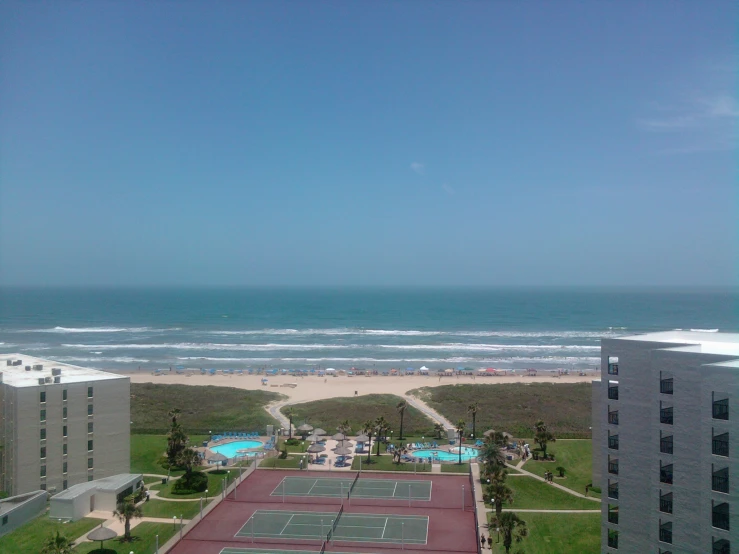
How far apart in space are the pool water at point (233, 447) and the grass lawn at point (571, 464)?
600 inches

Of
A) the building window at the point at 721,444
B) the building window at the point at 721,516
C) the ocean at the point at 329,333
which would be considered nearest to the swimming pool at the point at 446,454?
the building window at the point at 721,516

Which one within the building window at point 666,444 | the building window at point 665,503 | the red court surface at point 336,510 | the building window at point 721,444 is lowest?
the red court surface at point 336,510

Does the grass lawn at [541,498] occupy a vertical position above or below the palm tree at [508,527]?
below

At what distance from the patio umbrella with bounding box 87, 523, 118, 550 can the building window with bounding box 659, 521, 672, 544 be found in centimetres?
1669

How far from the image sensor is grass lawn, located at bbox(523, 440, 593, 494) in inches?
1034

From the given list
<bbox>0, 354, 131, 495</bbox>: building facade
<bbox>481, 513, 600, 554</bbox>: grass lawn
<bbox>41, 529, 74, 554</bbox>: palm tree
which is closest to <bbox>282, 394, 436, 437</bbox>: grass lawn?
<bbox>481, 513, 600, 554</bbox>: grass lawn

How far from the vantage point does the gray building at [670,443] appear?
10594 millimetres

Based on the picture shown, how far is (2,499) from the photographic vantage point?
21.4m

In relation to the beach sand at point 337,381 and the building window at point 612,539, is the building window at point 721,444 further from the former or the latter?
the beach sand at point 337,381

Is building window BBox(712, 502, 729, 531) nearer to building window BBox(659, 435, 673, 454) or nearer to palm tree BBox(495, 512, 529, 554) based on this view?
building window BBox(659, 435, 673, 454)

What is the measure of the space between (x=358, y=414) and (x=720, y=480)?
1181 inches

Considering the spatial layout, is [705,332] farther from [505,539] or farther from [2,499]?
[2,499]

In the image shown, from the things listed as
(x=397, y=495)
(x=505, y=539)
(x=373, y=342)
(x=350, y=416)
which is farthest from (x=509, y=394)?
(x=373, y=342)

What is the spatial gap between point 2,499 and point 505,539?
18.5 meters
